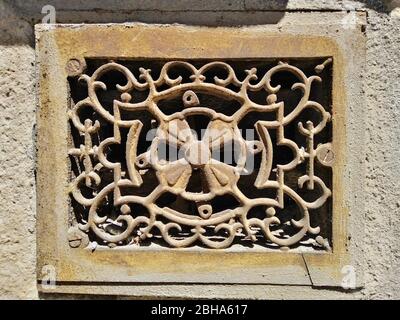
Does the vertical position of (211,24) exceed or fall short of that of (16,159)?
it exceeds it

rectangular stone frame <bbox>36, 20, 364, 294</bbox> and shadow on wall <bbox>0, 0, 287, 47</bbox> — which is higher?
shadow on wall <bbox>0, 0, 287, 47</bbox>

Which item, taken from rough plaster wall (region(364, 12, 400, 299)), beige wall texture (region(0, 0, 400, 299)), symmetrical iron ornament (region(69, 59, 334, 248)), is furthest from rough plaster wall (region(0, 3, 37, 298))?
rough plaster wall (region(364, 12, 400, 299))

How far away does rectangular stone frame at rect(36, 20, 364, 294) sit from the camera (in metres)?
1.19

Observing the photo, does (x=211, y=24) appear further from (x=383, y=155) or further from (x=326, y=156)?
(x=383, y=155)

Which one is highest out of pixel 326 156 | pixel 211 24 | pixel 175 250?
pixel 211 24

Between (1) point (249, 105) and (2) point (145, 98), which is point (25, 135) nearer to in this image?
(2) point (145, 98)

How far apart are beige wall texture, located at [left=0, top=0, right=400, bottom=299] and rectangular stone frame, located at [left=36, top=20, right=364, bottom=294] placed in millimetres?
28

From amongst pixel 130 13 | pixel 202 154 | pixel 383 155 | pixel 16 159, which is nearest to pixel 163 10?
pixel 130 13

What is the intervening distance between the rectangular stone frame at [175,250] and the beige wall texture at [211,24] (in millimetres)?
28

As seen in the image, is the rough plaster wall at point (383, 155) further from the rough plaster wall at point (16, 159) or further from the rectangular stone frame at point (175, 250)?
the rough plaster wall at point (16, 159)

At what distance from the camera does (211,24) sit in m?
1.20

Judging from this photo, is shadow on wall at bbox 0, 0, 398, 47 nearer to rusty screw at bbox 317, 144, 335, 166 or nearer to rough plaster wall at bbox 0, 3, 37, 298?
rough plaster wall at bbox 0, 3, 37, 298

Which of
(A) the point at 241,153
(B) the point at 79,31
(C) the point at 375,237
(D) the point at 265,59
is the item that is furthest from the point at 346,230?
(B) the point at 79,31

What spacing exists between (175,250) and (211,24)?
1.83 ft
